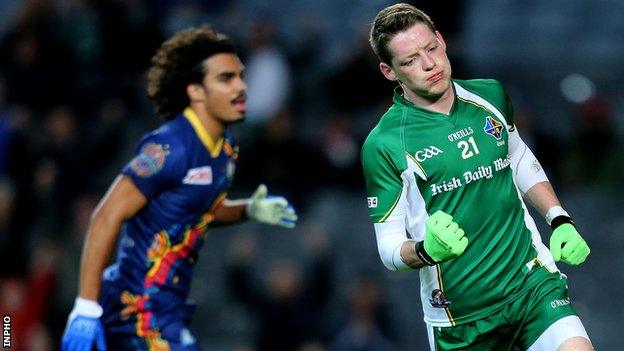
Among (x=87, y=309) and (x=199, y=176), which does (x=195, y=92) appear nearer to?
(x=199, y=176)

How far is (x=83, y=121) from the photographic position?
1240cm

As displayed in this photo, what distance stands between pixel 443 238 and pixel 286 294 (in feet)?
17.2

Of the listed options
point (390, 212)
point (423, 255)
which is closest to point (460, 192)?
point (390, 212)

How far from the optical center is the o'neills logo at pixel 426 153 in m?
5.63

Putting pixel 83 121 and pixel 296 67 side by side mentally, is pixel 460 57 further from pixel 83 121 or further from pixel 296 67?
pixel 83 121

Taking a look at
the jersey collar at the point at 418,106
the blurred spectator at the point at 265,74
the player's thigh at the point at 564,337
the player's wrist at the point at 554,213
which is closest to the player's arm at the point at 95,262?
the jersey collar at the point at 418,106

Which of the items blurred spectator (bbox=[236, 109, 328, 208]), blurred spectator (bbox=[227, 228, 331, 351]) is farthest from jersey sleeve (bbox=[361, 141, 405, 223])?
blurred spectator (bbox=[236, 109, 328, 208])

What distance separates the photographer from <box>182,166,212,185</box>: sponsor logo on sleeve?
6617 mm

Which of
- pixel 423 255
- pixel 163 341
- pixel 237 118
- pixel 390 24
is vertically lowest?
pixel 163 341

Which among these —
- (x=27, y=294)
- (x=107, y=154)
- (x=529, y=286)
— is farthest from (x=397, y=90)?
(x=107, y=154)

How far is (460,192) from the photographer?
564cm

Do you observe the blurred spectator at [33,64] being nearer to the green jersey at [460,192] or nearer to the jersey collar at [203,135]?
the jersey collar at [203,135]

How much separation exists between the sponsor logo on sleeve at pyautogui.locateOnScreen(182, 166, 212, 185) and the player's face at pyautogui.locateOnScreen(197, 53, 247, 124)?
315 mm

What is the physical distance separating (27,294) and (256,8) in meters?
5.23
